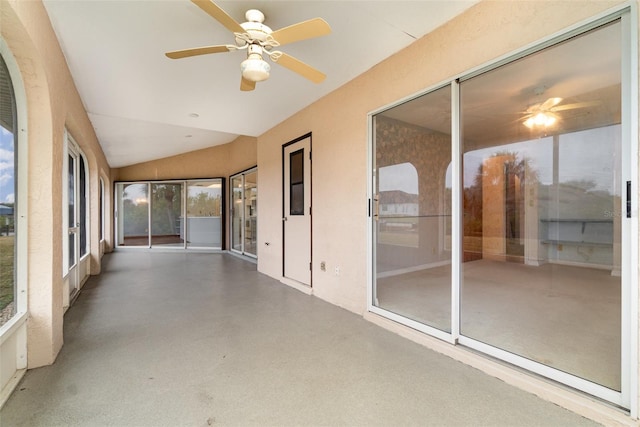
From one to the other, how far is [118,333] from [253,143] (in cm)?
537

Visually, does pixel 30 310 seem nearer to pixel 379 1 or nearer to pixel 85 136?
pixel 85 136

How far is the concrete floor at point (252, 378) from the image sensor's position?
162cm

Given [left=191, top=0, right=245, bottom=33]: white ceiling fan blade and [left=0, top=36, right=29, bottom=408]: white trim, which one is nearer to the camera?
[left=191, top=0, right=245, bottom=33]: white ceiling fan blade

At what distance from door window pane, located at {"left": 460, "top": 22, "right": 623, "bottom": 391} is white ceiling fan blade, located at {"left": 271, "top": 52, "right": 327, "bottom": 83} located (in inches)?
50.9

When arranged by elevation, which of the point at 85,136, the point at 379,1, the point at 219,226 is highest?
the point at 379,1

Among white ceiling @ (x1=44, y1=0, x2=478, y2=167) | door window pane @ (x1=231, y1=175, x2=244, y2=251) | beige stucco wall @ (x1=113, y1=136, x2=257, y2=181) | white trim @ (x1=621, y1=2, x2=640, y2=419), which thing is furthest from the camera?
beige stucco wall @ (x1=113, y1=136, x2=257, y2=181)

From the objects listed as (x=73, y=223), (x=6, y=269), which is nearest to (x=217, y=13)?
(x=6, y=269)

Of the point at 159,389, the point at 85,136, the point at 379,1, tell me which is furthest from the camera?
the point at 85,136

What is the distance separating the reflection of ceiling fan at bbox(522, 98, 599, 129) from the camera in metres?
4.05

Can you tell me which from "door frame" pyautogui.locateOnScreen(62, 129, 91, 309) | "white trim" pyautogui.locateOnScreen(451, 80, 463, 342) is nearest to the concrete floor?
"white trim" pyautogui.locateOnScreen(451, 80, 463, 342)

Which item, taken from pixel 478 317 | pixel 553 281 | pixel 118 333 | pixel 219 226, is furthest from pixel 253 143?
pixel 553 281

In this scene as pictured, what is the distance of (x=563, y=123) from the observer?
4.44 metres

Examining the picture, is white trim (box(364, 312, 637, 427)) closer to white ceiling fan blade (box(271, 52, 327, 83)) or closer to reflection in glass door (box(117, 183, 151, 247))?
white ceiling fan blade (box(271, 52, 327, 83))

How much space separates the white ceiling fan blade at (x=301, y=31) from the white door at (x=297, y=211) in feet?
7.36
